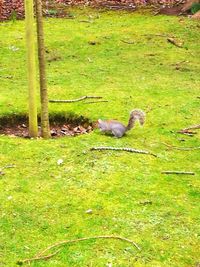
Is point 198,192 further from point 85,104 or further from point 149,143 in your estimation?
point 85,104

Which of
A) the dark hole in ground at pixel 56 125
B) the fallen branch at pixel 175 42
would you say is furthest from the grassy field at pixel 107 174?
the fallen branch at pixel 175 42

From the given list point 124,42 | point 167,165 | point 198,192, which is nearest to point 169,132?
point 167,165

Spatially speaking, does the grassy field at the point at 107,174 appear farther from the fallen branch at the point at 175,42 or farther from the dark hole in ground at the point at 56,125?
the fallen branch at the point at 175,42

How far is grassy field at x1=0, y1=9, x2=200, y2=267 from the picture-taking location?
3.56 meters

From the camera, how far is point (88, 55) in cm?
852

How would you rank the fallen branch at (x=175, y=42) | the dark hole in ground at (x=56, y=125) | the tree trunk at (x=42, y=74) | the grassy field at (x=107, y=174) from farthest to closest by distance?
the fallen branch at (x=175, y=42) < the dark hole in ground at (x=56, y=125) < the tree trunk at (x=42, y=74) < the grassy field at (x=107, y=174)

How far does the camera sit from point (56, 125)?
5969 millimetres

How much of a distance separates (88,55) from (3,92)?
90.3 inches

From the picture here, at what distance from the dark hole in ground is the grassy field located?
66 millimetres

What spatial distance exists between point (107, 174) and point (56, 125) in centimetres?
160

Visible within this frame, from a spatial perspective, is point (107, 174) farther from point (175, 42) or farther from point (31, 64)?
point (175, 42)

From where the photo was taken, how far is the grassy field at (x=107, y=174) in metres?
3.56

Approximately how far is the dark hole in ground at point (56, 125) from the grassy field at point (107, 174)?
0.07 metres

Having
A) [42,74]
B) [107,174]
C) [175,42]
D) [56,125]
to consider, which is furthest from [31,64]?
[175,42]
